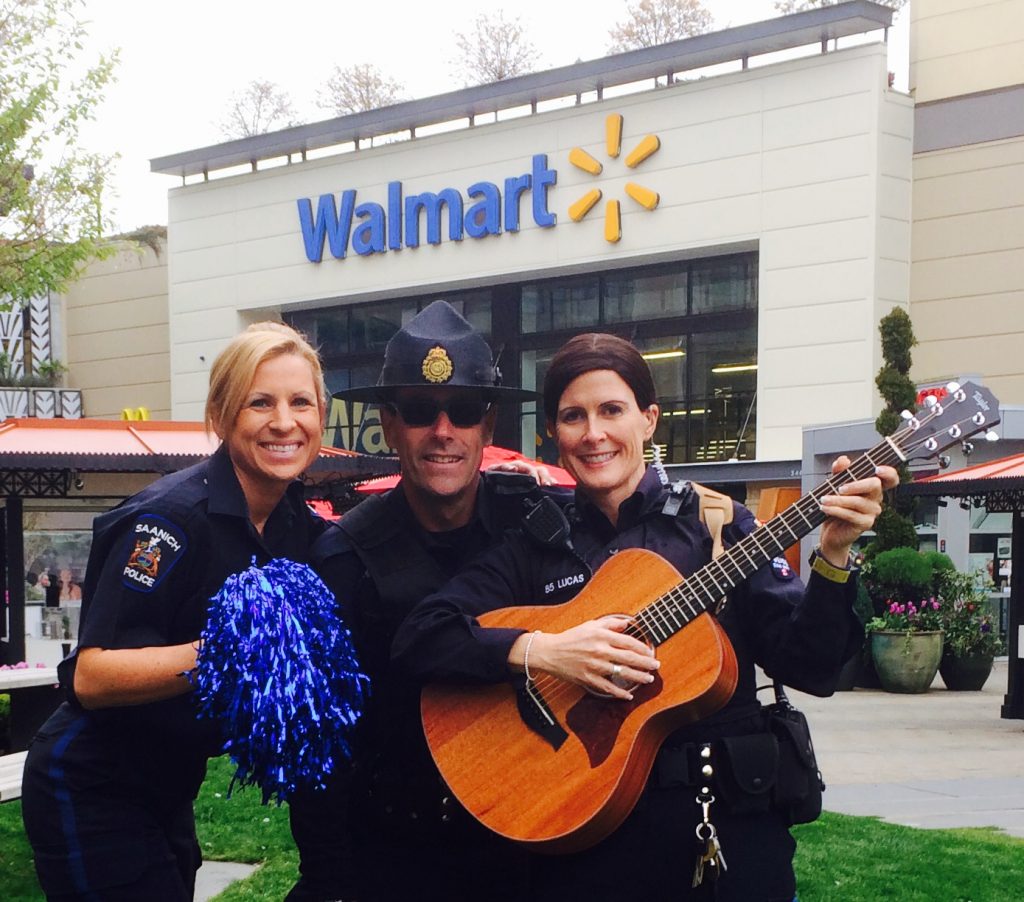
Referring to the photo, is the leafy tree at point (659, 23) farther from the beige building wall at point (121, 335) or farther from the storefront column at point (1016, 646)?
the storefront column at point (1016, 646)

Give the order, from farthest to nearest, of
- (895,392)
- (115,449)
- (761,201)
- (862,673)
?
(761,201), (895,392), (862,673), (115,449)

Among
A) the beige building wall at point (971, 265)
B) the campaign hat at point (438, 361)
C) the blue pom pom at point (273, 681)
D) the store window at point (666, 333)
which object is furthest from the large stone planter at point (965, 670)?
the blue pom pom at point (273, 681)

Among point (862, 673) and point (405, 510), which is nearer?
point (405, 510)

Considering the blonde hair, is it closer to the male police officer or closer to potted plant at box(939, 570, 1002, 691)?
the male police officer

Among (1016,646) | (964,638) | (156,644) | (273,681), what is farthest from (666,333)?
(273,681)

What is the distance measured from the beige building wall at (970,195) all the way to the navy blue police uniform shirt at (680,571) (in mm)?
23121

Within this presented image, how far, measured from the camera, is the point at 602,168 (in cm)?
2802

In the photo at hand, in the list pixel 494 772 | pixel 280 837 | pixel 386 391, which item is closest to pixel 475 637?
pixel 494 772

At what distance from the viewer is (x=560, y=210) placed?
28.7 m

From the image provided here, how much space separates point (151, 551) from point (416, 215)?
2873 cm

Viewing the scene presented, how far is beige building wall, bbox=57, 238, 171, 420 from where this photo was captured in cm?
3634

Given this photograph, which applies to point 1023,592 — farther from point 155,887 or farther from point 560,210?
point 560,210

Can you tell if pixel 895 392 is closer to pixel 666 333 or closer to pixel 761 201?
pixel 761 201

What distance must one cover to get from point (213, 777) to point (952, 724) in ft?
23.0
